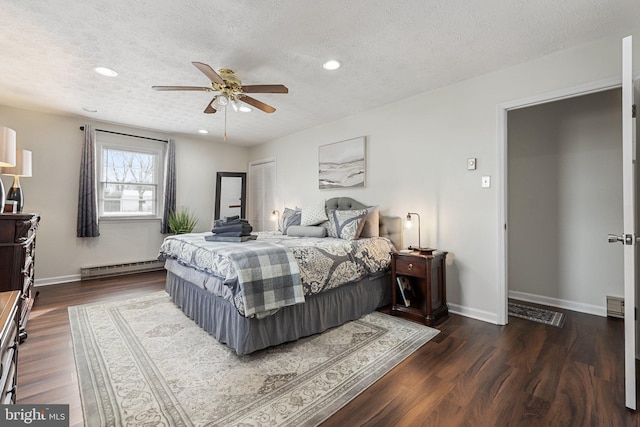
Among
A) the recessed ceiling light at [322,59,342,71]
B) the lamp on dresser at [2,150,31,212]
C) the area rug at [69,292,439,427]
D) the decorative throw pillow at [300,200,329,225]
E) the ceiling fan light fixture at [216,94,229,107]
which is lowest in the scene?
the area rug at [69,292,439,427]

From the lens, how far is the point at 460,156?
3137mm

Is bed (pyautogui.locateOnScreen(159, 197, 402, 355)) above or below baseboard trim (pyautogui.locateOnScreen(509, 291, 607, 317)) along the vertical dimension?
above

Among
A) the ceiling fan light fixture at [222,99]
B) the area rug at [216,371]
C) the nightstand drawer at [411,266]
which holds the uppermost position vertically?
the ceiling fan light fixture at [222,99]

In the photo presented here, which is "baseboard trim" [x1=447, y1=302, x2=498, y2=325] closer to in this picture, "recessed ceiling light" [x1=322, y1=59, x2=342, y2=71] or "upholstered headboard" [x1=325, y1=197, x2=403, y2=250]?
"upholstered headboard" [x1=325, y1=197, x2=403, y2=250]

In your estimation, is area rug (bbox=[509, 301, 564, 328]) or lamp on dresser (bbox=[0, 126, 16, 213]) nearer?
lamp on dresser (bbox=[0, 126, 16, 213])

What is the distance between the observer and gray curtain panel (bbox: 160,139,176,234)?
17.0 feet

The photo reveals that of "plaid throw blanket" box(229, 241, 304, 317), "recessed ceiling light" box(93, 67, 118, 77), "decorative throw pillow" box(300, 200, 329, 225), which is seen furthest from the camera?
"decorative throw pillow" box(300, 200, 329, 225)

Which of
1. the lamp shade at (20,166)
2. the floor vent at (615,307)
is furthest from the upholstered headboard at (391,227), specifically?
the lamp shade at (20,166)

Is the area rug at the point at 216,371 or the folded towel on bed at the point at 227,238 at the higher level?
the folded towel on bed at the point at 227,238

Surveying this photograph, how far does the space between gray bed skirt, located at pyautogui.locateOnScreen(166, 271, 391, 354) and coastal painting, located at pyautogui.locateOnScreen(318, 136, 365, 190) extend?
1.54m

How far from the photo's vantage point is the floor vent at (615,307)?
291 centimetres

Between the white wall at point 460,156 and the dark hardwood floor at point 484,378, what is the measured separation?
585mm

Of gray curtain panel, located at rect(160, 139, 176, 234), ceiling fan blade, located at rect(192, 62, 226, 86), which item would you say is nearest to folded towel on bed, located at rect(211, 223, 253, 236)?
ceiling fan blade, located at rect(192, 62, 226, 86)

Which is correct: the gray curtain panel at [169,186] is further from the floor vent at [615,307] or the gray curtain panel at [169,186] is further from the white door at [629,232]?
the floor vent at [615,307]
